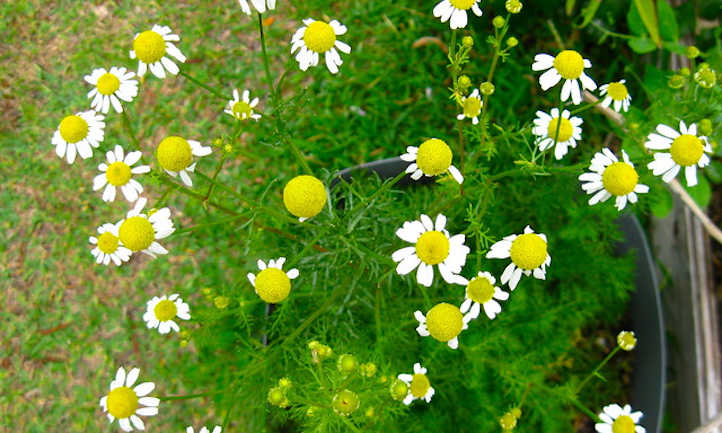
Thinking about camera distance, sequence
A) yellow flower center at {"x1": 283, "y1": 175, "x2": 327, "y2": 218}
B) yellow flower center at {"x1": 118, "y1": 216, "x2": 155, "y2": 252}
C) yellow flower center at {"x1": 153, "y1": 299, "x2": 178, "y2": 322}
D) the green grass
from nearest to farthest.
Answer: yellow flower center at {"x1": 283, "y1": 175, "x2": 327, "y2": 218} → yellow flower center at {"x1": 118, "y1": 216, "x2": 155, "y2": 252} → yellow flower center at {"x1": 153, "y1": 299, "x2": 178, "y2": 322} → the green grass

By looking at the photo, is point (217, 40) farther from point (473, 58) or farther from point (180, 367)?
point (180, 367)

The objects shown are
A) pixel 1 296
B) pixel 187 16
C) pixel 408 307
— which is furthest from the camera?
pixel 187 16

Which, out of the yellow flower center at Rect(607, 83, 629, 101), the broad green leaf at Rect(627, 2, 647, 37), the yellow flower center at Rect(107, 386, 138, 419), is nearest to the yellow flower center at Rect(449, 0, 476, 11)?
the yellow flower center at Rect(607, 83, 629, 101)

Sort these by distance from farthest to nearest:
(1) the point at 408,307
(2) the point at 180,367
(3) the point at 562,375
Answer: (2) the point at 180,367 → (3) the point at 562,375 → (1) the point at 408,307

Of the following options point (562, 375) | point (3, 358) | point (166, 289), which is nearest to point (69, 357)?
point (3, 358)

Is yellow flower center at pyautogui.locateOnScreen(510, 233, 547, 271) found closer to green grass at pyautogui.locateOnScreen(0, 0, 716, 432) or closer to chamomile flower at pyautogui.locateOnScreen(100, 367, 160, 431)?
chamomile flower at pyautogui.locateOnScreen(100, 367, 160, 431)

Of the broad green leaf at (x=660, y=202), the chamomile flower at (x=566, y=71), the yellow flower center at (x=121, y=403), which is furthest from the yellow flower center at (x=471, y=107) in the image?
the yellow flower center at (x=121, y=403)
